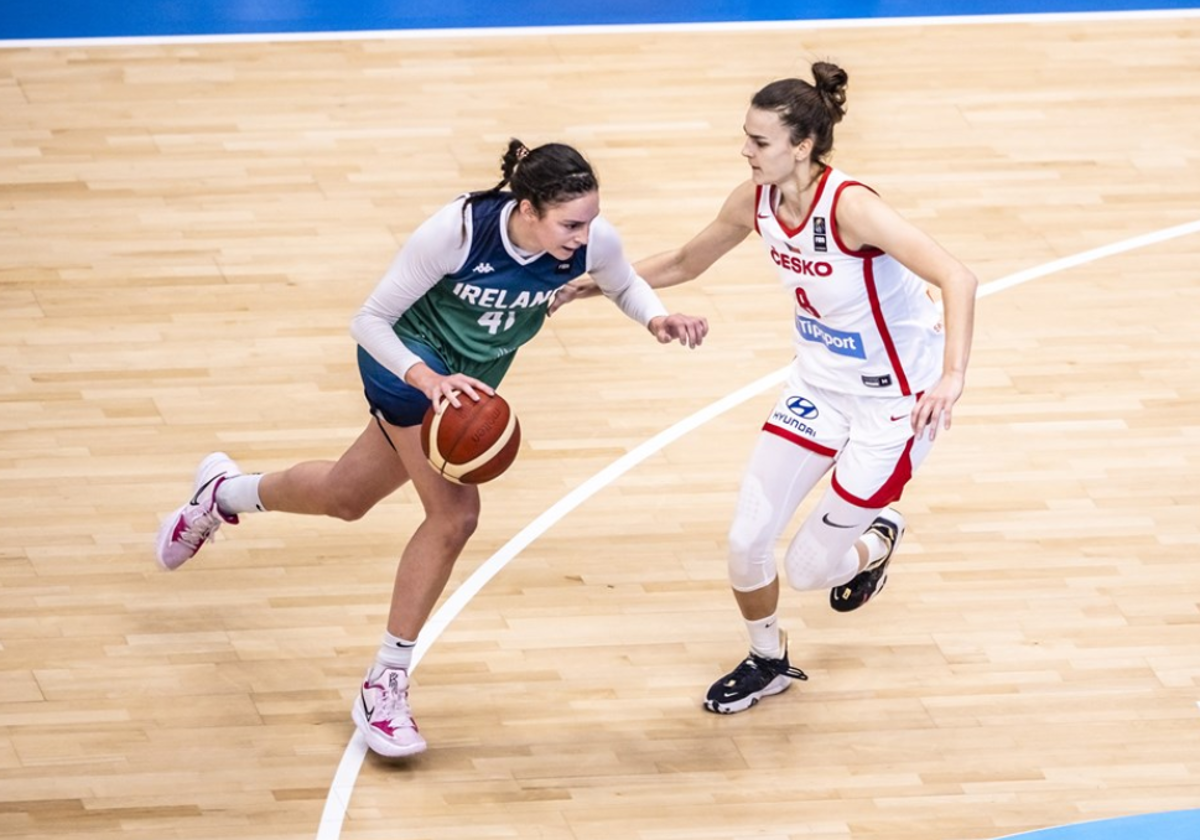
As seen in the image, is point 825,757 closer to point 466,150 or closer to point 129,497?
point 129,497

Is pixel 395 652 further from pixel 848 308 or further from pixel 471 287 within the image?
pixel 848 308

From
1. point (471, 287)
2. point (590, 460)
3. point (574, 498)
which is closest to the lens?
point (471, 287)

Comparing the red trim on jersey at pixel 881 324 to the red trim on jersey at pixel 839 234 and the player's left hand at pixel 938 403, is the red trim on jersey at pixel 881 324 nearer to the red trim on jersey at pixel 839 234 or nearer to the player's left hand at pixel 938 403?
the red trim on jersey at pixel 839 234

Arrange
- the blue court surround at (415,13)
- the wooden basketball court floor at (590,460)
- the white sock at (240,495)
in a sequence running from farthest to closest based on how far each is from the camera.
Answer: the blue court surround at (415,13) < the white sock at (240,495) < the wooden basketball court floor at (590,460)

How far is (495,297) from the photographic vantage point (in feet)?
17.7

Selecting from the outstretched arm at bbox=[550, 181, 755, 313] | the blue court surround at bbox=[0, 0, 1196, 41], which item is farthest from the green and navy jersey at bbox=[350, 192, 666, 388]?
the blue court surround at bbox=[0, 0, 1196, 41]

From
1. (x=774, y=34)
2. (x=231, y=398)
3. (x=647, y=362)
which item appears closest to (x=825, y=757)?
(x=647, y=362)

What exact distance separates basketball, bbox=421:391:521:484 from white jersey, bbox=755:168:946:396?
3.25 feet

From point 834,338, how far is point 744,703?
1254 millimetres

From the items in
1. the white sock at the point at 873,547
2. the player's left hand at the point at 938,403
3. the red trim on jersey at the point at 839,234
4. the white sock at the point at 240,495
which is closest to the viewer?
the player's left hand at the point at 938,403

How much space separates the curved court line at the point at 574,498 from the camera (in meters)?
5.62

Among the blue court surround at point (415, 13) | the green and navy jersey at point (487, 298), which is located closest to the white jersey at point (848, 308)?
the green and navy jersey at point (487, 298)

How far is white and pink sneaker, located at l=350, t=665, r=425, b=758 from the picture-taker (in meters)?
5.68

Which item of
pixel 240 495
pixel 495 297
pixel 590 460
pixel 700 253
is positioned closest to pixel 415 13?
Answer: pixel 590 460
